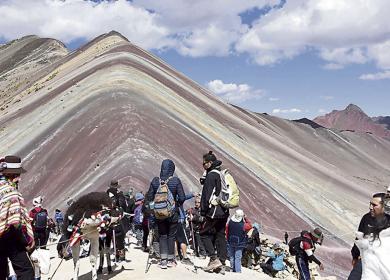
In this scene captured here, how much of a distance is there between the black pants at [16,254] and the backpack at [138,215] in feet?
18.7

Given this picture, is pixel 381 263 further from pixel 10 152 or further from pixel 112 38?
pixel 112 38

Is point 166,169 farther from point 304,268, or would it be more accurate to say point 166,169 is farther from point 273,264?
point 273,264

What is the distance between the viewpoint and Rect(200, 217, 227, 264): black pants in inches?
340

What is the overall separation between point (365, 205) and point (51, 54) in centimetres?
6594

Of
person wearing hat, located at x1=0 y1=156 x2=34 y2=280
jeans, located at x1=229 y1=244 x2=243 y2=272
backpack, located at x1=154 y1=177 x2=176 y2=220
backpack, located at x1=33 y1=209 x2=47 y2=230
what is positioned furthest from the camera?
backpack, located at x1=33 y1=209 x2=47 y2=230

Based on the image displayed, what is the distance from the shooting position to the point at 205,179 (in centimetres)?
864

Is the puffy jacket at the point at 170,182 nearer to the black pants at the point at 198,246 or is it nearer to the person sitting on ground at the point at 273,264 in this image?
the black pants at the point at 198,246

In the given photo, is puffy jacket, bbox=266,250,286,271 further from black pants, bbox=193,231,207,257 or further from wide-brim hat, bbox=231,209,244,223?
wide-brim hat, bbox=231,209,244,223

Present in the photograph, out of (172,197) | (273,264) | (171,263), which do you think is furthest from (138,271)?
(273,264)

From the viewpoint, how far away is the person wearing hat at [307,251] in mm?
8938

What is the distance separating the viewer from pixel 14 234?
17.6 feet

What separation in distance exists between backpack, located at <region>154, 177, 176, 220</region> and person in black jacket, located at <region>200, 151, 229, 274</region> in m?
0.62

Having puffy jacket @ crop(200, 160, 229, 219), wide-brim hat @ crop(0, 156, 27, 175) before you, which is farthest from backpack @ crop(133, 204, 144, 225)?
wide-brim hat @ crop(0, 156, 27, 175)

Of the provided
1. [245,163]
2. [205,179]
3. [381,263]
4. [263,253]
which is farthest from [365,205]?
[381,263]
